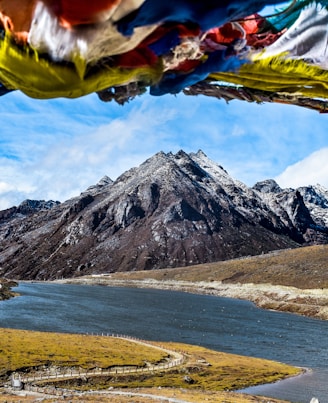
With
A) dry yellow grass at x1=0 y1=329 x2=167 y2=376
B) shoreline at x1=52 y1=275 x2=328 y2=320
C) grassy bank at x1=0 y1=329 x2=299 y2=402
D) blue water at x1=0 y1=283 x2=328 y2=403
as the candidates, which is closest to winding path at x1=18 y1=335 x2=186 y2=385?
grassy bank at x1=0 y1=329 x2=299 y2=402

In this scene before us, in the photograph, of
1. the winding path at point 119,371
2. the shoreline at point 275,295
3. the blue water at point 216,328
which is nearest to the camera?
the winding path at point 119,371

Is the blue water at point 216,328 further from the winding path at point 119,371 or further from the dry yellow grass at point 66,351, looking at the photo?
the dry yellow grass at point 66,351

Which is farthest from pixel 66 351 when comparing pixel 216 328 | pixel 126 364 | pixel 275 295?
pixel 275 295

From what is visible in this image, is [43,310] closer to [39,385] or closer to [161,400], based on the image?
[39,385]

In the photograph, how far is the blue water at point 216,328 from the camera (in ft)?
180

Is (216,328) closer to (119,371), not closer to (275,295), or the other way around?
(119,371)

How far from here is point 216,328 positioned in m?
85.0

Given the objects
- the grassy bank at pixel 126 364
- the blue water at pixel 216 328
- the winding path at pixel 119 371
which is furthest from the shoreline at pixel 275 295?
the winding path at pixel 119 371

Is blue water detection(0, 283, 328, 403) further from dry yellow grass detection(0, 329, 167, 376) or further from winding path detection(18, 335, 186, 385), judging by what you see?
dry yellow grass detection(0, 329, 167, 376)

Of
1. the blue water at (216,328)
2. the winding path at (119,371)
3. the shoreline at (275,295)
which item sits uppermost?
the shoreline at (275,295)

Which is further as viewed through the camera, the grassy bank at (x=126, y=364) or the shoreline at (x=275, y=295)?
the shoreline at (x=275, y=295)

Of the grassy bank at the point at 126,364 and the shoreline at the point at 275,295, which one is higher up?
the shoreline at the point at 275,295

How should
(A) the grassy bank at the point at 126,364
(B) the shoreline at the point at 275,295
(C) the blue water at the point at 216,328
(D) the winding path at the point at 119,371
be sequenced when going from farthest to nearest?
(B) the shoreline at the point at 275,295 → (C) the blue water at the point at 216,328 → (A) the grassy bank at the point at 126,364 → (D) the winding path at the point at 119,371

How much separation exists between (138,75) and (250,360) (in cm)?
5848
